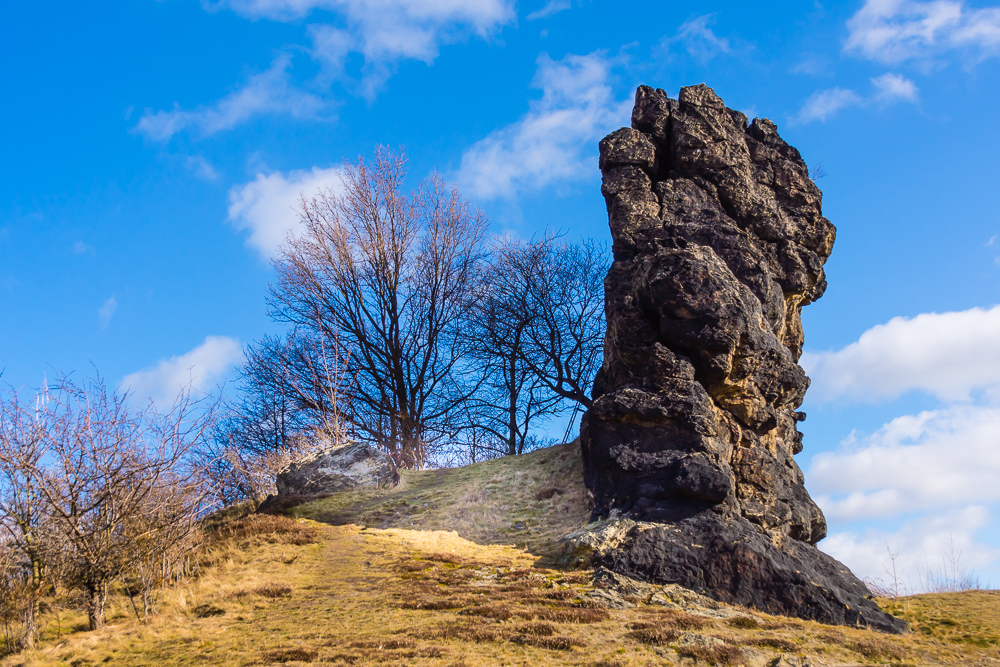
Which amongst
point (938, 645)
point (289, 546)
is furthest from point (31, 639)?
point (938, 645)

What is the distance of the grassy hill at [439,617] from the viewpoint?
714cm

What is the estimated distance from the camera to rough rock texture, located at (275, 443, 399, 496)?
15.7 metres

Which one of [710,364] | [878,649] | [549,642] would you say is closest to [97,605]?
[549,642]

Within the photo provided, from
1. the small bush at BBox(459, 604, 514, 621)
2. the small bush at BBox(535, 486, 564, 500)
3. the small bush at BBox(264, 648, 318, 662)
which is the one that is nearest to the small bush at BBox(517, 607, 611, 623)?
the small bush at BBox(459, 604, 514, 621)

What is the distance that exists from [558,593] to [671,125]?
1170 centimetres

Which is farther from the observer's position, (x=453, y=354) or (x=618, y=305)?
(x=453, y=354)

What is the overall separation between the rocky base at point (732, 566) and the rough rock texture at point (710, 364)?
0.02 m

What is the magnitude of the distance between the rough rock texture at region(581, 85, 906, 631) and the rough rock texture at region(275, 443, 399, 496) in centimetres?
526

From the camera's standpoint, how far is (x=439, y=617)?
27.3 ft

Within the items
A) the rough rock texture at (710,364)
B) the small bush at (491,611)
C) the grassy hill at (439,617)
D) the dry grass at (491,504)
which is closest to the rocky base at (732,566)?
the rough rock texture at (710,364)

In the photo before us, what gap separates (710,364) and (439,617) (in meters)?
6.65

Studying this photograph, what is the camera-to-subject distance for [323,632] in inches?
309

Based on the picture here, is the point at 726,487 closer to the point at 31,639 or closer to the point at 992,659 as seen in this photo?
the point at 992,659

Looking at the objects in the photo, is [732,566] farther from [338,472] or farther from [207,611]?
[338,472]
